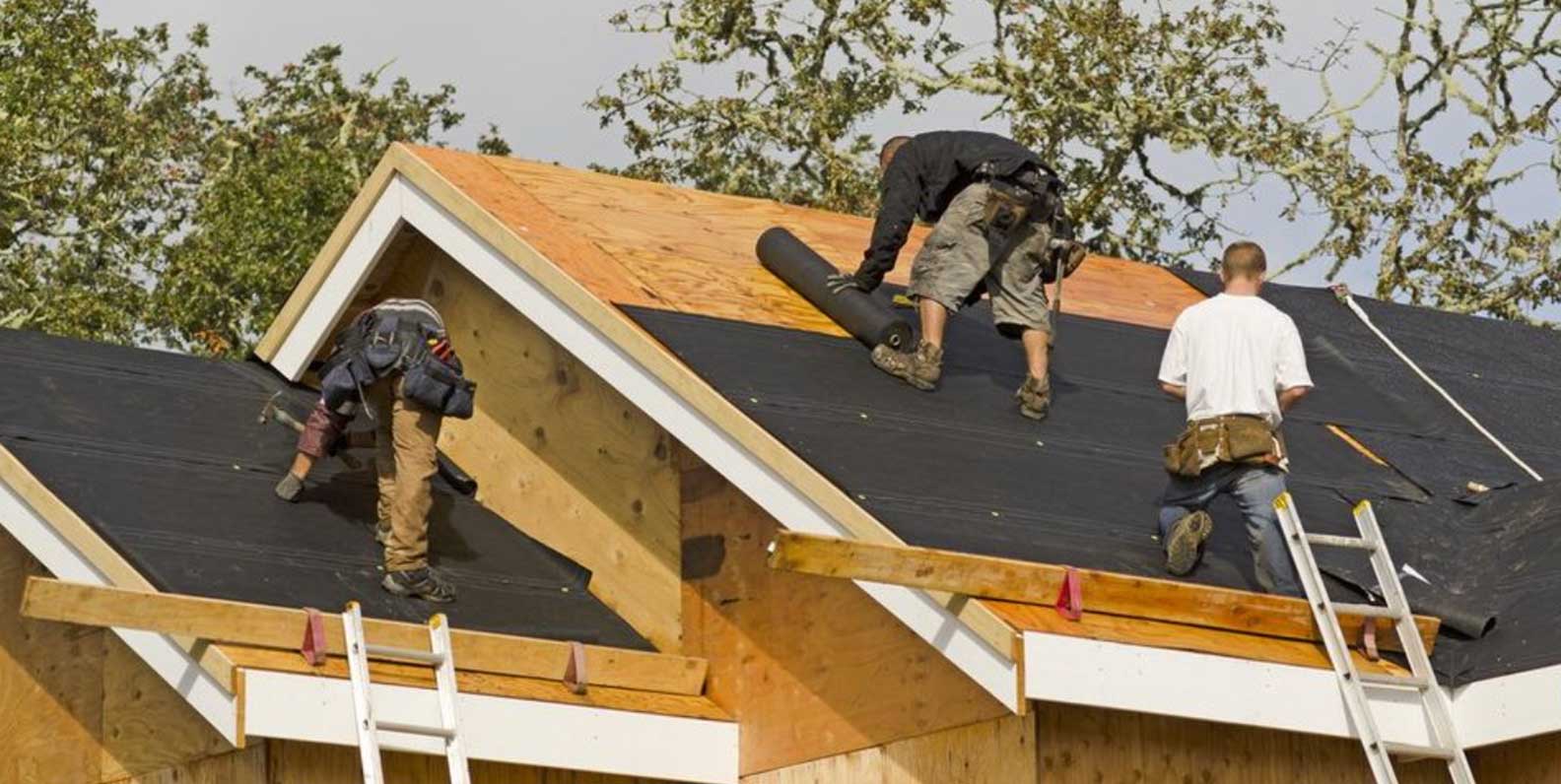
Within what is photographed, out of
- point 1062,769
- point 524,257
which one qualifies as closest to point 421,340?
point 524,257

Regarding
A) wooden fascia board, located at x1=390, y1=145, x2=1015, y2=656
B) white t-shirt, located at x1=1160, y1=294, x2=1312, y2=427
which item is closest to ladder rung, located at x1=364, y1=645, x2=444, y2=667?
wooden fascia board, located at x1=390, y1=145, x2=1015, y2=656

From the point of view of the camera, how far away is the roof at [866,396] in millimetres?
10594

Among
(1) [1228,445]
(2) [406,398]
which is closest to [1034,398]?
(1) [1228,445]

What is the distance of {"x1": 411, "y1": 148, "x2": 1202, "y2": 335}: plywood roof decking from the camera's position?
12.6m

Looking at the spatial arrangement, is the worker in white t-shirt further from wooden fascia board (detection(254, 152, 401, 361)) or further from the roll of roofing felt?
wooden fascia board (detection(254, 152, 401, 361))

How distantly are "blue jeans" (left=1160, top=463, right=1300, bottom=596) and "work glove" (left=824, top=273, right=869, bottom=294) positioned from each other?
2.44 meters

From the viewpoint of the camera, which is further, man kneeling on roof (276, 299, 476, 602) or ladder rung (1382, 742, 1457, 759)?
man kneeling on roof (276, 299, 476, 602)

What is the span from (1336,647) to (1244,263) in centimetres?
162

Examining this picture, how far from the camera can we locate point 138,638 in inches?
424

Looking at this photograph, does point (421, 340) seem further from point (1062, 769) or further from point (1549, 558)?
point (1549, 558)

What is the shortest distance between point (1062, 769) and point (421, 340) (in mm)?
3321

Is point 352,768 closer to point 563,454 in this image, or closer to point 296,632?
point 296,632

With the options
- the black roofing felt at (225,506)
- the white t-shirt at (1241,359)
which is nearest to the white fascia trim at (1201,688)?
the white t-shirt at (1241,359)

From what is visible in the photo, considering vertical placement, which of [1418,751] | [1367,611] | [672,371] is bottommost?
[1418,751]
